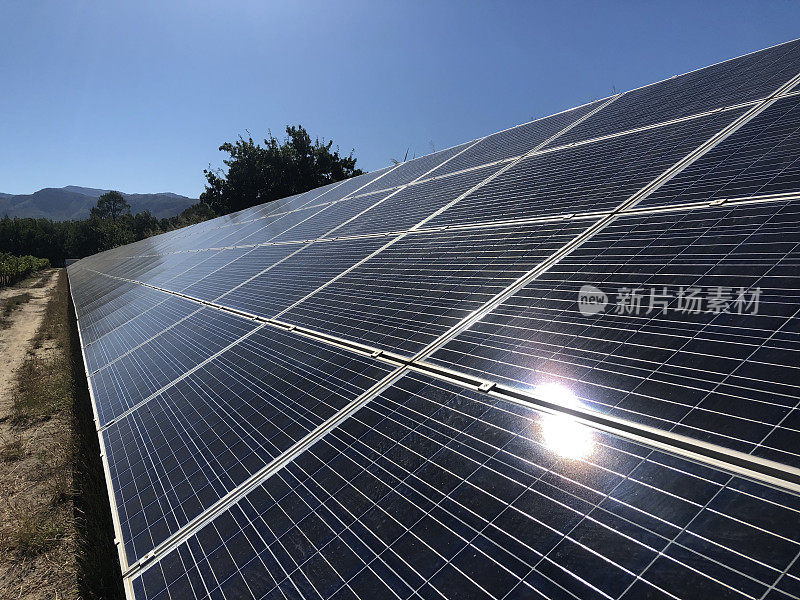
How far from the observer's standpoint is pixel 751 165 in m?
4.86

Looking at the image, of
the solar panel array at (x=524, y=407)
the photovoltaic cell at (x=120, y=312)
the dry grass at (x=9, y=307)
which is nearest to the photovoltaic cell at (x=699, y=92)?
the solar panel array at (x=524, y=407)

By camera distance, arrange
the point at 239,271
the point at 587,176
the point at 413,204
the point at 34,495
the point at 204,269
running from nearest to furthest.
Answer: the point at 587,176, the point at 34,495, the point at 413,204, the point at 239,271, the point at 204,269

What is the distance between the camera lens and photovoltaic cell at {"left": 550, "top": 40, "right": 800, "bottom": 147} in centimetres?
732

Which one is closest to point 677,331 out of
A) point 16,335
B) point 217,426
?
point 217,426

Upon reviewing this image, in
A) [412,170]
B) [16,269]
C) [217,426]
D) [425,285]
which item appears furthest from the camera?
[16,269]

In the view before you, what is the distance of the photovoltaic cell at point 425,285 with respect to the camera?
4.84 m

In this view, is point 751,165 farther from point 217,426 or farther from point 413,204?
point 413,204

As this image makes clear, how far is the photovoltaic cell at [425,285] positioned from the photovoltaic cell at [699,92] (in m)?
4.17

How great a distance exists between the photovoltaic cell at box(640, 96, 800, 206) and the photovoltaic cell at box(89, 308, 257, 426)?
603 centimetres

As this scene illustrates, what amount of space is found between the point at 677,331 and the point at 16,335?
1125 inches

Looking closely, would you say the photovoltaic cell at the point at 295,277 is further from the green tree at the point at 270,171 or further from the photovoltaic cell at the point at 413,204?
the green tree at the point at 270,171

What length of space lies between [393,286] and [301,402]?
227 cm

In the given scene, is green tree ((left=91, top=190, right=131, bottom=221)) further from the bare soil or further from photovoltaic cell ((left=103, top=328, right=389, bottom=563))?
photovoltaic cell ((left=103, top=328, right=389, bottom=563))

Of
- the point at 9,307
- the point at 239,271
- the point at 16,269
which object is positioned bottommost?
the point at 9,307
